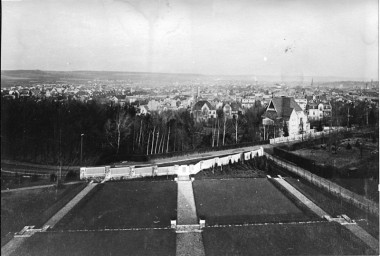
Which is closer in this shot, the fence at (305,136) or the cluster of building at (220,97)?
the cluster of building at (220,97)

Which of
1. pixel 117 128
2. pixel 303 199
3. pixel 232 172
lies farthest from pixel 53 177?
pixel 303 199

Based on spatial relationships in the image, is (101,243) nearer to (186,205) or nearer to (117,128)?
(186,205)

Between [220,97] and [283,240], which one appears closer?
[283,240]

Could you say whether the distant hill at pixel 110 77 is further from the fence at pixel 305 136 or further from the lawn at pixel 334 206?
the lawn at pixel 334 206

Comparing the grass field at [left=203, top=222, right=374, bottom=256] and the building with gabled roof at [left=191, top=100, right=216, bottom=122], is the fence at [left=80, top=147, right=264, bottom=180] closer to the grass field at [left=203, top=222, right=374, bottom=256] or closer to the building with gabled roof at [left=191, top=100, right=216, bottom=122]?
the building with gabled roof at [left=191, top=100, right=216, bottom=122]

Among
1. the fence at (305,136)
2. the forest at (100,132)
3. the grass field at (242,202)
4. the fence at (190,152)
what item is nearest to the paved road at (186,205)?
the grass field at (242,202)

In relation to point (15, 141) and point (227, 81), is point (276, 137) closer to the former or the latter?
point (227, 81)

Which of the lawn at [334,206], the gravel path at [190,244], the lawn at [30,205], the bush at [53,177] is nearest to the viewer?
the gravel path at [190,244]
